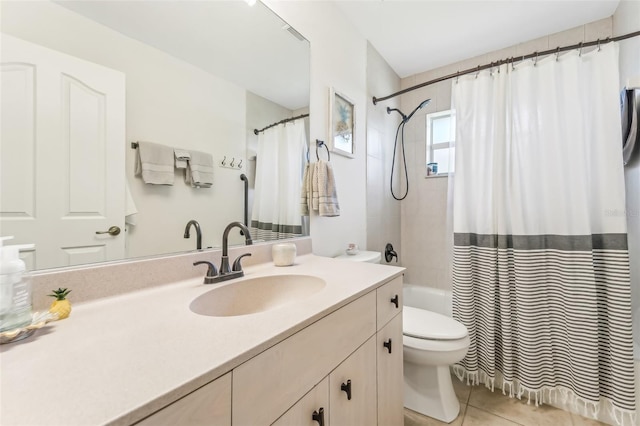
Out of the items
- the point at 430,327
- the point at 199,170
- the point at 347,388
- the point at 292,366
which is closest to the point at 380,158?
the point at 430,327

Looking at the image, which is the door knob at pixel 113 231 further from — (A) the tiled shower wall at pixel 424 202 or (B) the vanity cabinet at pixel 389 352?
(A) the tiled shower wall at pixel 424 202

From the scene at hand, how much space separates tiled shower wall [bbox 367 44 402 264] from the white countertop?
143cm

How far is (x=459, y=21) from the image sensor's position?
5.89 feet

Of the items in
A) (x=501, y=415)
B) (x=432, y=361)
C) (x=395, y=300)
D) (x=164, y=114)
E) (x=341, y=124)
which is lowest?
(x=501, y=415)

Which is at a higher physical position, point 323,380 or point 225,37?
point 225,37

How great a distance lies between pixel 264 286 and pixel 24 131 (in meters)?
0.77

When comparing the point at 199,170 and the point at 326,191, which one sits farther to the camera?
the point at 326,191

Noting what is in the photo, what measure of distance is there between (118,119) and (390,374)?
1.25 metres

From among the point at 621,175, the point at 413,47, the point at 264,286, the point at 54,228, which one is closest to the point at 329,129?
the point at 264,286

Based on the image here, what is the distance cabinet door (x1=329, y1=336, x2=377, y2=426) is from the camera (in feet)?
2.32

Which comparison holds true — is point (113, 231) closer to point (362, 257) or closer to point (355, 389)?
point (355, 389)

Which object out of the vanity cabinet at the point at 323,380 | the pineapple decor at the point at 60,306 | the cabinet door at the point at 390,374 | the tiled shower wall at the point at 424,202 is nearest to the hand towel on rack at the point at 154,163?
the pineapple decor at the point at 60,306

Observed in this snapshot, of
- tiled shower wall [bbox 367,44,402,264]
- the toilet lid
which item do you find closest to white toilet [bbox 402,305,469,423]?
the toilet lid

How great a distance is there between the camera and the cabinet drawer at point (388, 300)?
93 cm
